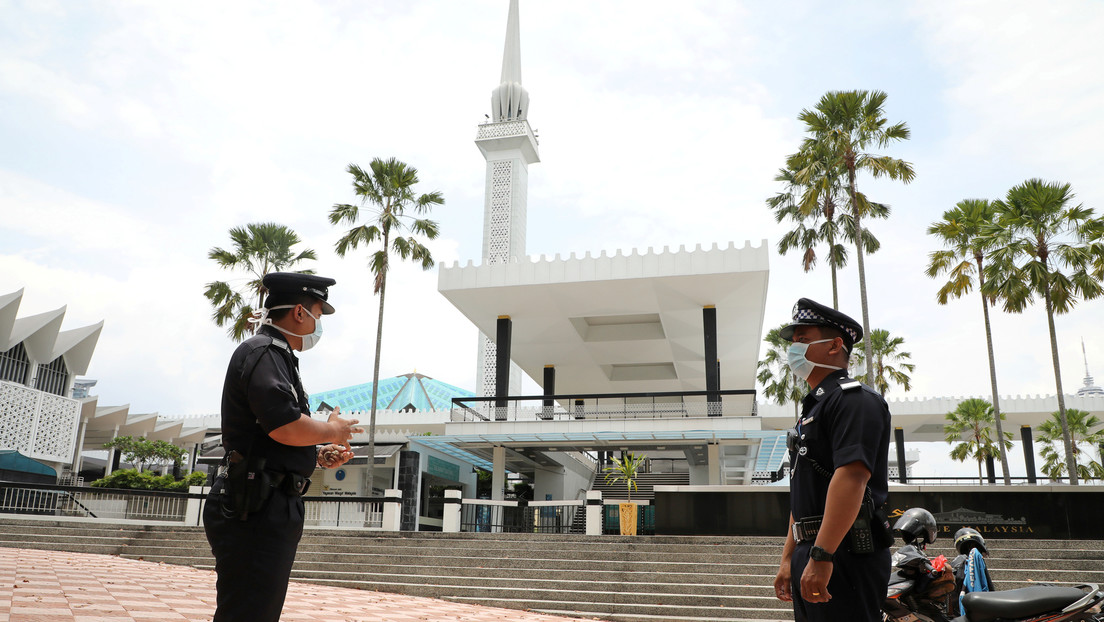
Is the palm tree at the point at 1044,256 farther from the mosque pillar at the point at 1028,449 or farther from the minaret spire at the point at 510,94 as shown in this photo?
the minaret spire at the point at 510,94

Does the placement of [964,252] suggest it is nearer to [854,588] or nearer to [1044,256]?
[1044,256]

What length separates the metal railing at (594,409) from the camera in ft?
69.6

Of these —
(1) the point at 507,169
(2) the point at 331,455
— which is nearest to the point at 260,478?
(2) the point at 331,455

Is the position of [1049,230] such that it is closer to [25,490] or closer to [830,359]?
[830,359]

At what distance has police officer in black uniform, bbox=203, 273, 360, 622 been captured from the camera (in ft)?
8.55

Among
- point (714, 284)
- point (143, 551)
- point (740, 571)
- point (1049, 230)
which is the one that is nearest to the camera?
point (740, 571)

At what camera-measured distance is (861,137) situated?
21.2 meters

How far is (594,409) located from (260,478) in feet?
65.5

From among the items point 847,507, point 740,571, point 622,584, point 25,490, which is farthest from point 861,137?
point 25,490

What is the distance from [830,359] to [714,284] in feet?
60.3

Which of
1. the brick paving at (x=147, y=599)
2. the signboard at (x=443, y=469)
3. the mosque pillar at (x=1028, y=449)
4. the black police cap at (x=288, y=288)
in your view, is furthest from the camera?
the mosque pillar at (x=1028, y=449)

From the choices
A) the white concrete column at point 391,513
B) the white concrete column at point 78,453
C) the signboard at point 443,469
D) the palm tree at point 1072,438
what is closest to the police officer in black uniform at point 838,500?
the white concrete column at point 391,513

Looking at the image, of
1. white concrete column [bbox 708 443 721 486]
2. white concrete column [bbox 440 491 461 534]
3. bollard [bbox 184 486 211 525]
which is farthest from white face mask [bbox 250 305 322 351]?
white concrete column [bbox 708 443 721 486]

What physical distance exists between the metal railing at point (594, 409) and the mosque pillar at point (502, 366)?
0.10ft
